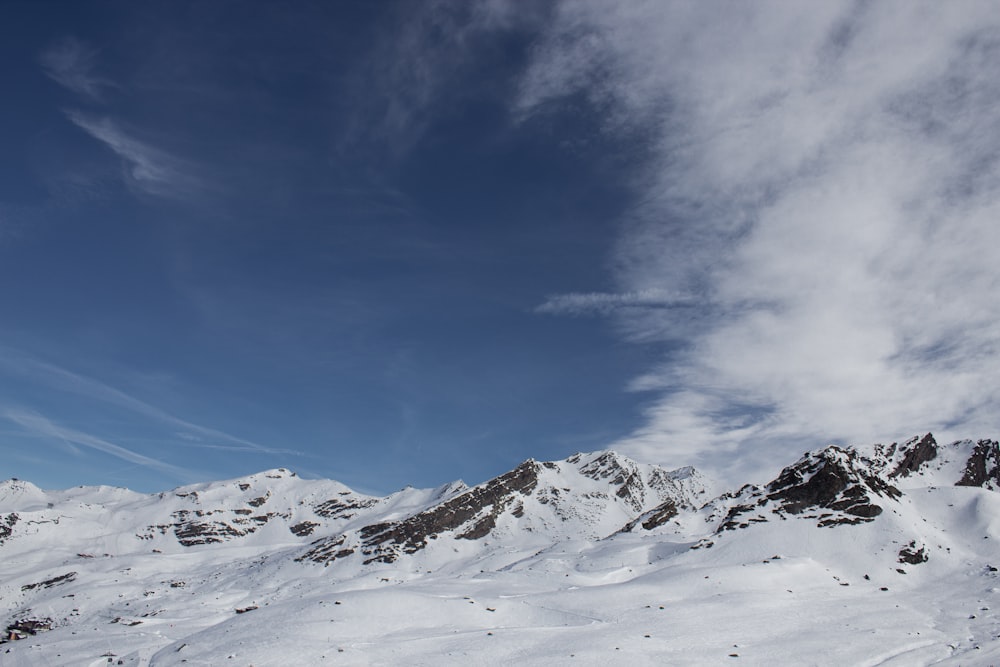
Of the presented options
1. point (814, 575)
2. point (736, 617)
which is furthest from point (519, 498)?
point (736, 617)

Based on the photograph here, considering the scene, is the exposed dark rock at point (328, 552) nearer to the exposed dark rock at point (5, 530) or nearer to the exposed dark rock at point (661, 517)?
the exposed dark rock at point (661, 517)

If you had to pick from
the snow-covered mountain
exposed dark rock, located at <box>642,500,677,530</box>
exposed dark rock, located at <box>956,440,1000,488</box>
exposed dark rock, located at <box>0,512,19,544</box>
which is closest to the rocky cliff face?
the snow-covered mountain

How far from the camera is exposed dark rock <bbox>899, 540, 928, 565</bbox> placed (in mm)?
51469

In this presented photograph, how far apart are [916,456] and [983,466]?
39.0ft

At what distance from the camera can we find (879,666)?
76.3ft

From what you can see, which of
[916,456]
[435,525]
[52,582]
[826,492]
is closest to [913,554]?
[826,492]

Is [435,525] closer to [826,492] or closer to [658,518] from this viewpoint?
[658,518]

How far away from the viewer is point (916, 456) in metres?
122

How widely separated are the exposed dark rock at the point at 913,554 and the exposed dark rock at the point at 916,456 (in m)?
69.6

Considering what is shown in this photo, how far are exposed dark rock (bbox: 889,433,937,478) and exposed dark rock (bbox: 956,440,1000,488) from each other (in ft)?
22.8

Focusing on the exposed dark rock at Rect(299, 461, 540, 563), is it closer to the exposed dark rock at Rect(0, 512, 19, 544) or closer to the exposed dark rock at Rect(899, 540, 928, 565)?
the exposed dark rock at Rect(899, 540, 928, 565)

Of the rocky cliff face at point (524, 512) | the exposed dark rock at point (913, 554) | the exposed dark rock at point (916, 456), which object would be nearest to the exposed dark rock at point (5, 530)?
the rocky cliff face at point (524, 512)

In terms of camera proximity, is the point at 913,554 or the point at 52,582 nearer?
the point at 913,554

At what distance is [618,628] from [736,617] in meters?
7.83
